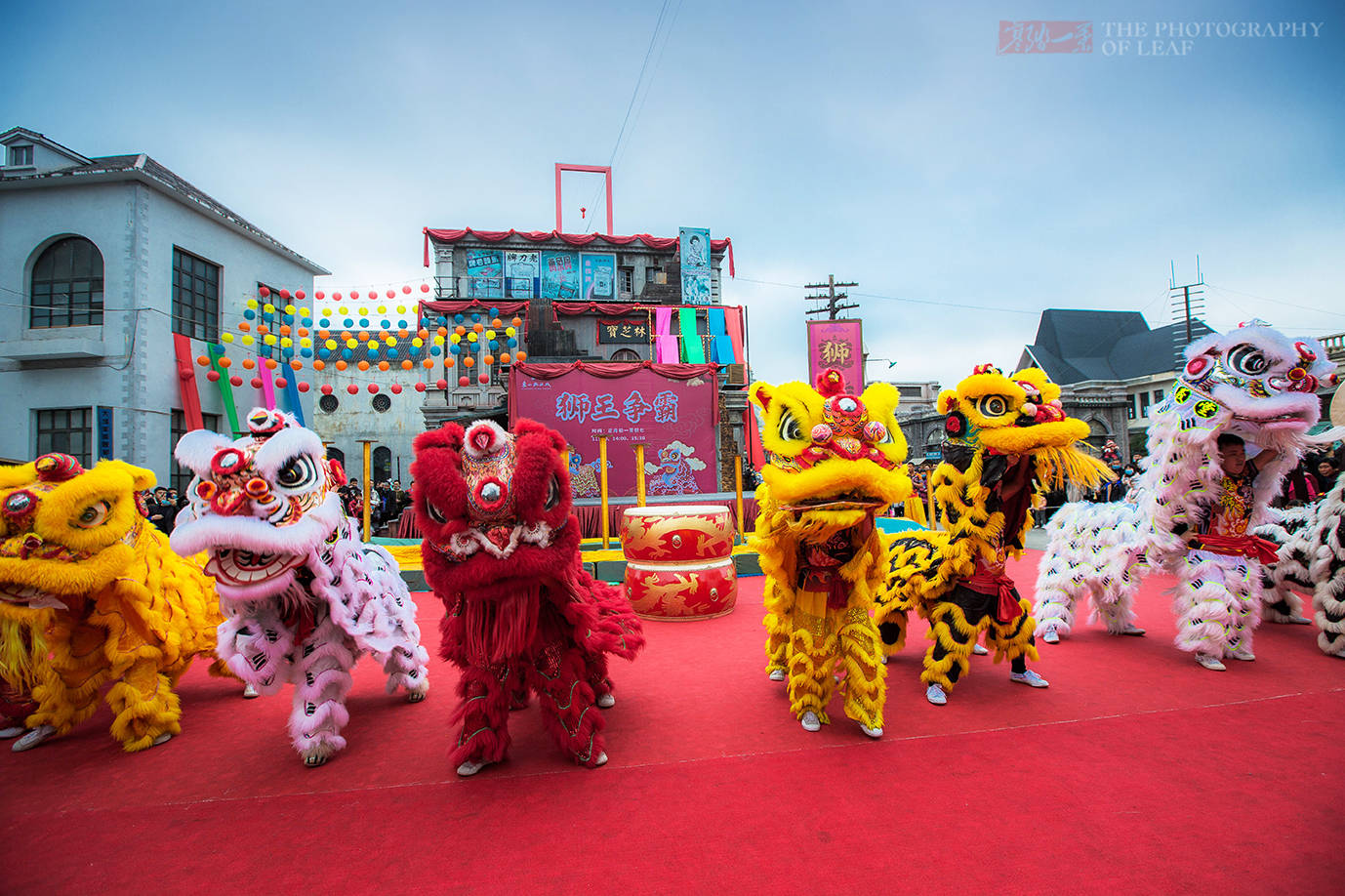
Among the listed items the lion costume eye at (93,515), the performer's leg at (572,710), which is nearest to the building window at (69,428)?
the lion costume eye at (93,515)

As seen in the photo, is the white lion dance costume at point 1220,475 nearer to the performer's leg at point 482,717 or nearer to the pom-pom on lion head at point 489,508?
the pom-pom on lion head at point 489,508

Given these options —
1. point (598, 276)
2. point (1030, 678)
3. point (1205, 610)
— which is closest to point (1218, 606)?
point (1205, 610)

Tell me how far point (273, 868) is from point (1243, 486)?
4808 millimetres

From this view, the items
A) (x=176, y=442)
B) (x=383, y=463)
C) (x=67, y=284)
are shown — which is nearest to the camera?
(x=67, y=284)

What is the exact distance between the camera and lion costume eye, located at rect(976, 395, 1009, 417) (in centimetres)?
287

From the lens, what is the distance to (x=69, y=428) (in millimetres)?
10172

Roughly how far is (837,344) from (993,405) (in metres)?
14.5

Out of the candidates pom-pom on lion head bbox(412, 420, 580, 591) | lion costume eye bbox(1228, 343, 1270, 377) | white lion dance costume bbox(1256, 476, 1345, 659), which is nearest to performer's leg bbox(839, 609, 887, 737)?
pom-pom on lion head bbox(412, 420, 580, 591)

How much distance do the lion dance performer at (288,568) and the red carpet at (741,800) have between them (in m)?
0.34

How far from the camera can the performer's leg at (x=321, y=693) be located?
2.46 meters

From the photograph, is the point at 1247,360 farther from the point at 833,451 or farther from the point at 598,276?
the point at 598,276

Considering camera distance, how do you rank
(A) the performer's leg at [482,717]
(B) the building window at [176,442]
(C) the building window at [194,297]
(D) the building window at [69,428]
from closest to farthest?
(A) the performer's leg at [482,717] → (D) the building window at [69,428] → (B) the building window at [176,442] → (C) the building window at [194,297]

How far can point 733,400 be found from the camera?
17969 mm

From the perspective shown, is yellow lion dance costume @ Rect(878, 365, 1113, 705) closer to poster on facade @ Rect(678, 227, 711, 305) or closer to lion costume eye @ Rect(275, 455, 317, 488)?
lion costume eye @ Rect(275, 455, 317, 488)
